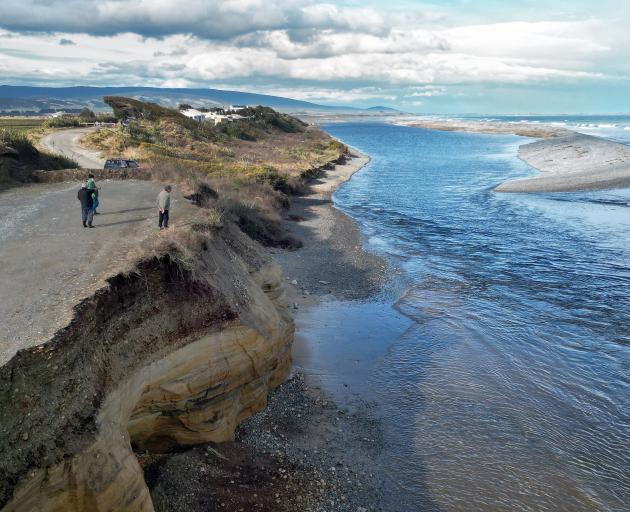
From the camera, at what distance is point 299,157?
70375 millimetres

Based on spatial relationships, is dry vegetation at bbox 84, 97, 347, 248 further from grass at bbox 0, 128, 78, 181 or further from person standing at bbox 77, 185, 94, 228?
grass at bbox 0, 128, 78, 181

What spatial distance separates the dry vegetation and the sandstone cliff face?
4.96 metres

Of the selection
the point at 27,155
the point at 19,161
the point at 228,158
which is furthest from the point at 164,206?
the point at 228,158

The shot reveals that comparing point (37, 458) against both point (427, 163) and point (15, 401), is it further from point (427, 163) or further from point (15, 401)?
point (427, 163)

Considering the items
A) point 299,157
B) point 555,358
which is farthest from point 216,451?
point 299,157

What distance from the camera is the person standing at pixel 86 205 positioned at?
15336mm

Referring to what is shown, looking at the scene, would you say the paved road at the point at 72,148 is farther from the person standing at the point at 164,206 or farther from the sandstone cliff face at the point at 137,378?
the sandstone cliff face at the point at 137,378

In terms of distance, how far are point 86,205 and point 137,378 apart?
24.7ft

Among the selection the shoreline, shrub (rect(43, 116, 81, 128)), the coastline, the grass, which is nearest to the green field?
shrub (rect(43, 116, 81, 128))

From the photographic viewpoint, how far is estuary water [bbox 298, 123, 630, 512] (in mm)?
12906

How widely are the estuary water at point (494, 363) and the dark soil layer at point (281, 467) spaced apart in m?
0.85

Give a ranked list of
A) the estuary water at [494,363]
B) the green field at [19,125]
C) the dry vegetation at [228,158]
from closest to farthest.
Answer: the estuary water at [494,363]
the dry vegetation at [228,158]
the green field at [19,125]

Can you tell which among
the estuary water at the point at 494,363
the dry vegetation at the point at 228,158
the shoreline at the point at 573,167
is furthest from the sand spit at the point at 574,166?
the dry vegetation at the point at 228,158

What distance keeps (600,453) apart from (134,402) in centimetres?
1222
